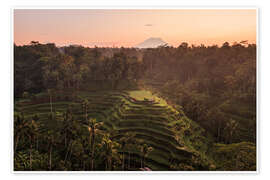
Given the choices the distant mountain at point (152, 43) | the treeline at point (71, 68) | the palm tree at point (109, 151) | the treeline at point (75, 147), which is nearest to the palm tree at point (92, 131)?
the treeline at point (75, 147)

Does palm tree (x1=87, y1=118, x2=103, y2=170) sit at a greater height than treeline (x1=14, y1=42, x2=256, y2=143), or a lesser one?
lesser

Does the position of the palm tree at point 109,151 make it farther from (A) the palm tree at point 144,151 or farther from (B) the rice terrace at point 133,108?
(A) the palm tree at point 144,151

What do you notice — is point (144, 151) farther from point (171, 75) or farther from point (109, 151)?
point (171, 75)

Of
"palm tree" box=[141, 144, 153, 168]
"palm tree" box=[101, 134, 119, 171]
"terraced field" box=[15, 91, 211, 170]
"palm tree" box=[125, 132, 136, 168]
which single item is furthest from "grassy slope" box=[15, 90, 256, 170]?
"palm tree" box=[101, 134, 119, 171]

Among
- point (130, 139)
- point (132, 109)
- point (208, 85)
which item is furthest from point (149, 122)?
point (208, 85)

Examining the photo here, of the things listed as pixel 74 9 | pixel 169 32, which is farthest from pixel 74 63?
pixel 169 32

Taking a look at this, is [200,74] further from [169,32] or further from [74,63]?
[74,63]

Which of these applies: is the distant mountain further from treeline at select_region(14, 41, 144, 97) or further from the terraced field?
the terraced field
